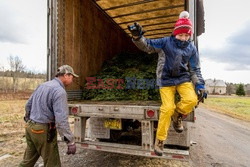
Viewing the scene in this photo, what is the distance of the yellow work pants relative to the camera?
2783 mm

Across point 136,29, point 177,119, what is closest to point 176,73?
point 177,119

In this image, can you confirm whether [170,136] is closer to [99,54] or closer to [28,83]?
[99,54]

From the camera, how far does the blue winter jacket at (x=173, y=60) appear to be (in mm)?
2885

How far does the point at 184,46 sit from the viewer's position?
2.90 meters

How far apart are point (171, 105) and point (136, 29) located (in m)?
1.17

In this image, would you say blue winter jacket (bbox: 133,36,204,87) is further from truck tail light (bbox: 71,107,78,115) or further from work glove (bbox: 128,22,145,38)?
truck tail light (bbox: 71,107,78,115)

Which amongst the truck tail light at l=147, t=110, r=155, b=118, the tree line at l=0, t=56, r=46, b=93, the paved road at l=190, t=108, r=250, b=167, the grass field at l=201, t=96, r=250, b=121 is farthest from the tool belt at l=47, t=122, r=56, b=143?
the tree line at l=0, t=56, r=46, b=93

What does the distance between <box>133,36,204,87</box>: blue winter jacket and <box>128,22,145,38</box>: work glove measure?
150 mm

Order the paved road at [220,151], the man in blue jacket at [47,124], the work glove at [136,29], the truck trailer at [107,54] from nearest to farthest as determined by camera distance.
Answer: the work glove at [136,29] < the man in blue jacket at [47,124] < the truck trailer at [107,54] < the paved road at [220,151]

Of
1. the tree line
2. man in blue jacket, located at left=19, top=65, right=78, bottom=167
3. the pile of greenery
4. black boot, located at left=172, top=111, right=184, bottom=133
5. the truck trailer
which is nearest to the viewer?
man in blue jacket, located at left=19, top=65, right=78, bottom=167

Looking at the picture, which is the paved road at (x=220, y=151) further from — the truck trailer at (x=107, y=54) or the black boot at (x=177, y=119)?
the black boot at (x=177, y=119)

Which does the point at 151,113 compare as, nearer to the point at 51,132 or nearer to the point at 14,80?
the point at 51,132

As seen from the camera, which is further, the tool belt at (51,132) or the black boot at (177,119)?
the black boot at (177,119)

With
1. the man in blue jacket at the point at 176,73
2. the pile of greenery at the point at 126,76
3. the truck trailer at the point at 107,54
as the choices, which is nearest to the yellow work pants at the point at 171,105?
the man in blue jacket at the point at 176,73
